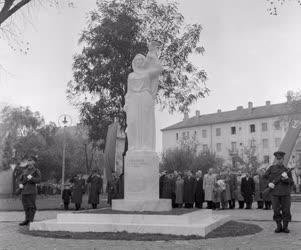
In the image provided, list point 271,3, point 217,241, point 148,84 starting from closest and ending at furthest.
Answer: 1. point 217,241
2. point 271,3
3. point 148,84

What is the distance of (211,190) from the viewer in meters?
21.0

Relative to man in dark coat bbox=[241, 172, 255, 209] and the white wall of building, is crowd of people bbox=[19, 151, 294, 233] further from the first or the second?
the white wall of building

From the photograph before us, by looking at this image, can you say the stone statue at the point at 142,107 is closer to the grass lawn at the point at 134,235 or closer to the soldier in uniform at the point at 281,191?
the grass lawn at the point at 134,235

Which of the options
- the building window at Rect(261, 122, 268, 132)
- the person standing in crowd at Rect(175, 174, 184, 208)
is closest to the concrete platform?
the person standing in crowd at Rect(175, 174, 184, 208)

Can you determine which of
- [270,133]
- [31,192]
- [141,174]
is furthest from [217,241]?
[270,133]

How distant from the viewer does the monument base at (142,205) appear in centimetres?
1267

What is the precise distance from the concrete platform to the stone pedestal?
1.35 metres

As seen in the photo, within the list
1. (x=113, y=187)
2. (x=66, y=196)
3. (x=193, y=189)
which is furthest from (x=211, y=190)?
(x=66, y=196)

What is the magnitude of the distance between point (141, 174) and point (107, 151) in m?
7.93

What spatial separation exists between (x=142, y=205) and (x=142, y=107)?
2880mm

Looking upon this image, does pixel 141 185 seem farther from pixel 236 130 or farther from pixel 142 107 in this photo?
pixel 236 130

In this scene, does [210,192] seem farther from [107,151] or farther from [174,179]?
[107,151]

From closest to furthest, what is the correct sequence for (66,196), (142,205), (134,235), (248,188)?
(134,235) → (142,205) → (66,196) → (248,188)

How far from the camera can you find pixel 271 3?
41.8ft
